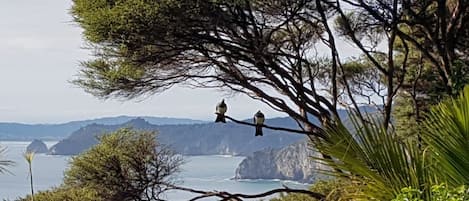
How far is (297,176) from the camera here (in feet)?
29.5

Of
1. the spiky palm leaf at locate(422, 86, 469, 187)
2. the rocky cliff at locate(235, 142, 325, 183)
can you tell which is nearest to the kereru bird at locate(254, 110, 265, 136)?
the rocky cliff at locate(235, 142, 325, 183)

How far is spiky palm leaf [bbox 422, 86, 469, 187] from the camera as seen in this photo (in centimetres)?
177

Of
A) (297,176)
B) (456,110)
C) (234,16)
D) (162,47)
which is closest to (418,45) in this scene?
(234,16)

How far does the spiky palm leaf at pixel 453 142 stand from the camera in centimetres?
177

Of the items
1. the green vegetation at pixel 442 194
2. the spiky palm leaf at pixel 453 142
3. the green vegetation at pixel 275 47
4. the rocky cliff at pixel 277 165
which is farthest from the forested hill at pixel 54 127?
the green vegetation at pixel 442 194

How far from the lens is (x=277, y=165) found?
9.99m

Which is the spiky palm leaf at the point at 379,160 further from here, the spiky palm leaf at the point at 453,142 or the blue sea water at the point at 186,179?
the blue sea water at the point at 186,179

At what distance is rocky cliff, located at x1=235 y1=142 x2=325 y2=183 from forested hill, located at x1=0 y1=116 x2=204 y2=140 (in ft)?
3.66

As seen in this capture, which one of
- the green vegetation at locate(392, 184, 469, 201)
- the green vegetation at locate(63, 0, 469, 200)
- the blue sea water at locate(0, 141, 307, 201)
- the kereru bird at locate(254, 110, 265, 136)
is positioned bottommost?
the blue sea water at locate(0, 141, 307, 201)

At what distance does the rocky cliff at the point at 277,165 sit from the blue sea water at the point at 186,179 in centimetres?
24

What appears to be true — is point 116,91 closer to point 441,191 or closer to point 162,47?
point 162,47

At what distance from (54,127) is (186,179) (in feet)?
20.9

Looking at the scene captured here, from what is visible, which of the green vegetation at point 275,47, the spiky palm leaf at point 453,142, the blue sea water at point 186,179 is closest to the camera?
the spiky palm leaf at point 453,142

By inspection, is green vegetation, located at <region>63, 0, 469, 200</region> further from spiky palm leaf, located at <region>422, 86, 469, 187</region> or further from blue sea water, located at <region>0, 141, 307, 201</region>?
spiky palm leaf, located at <region>422, 86, 469, 187</region>
